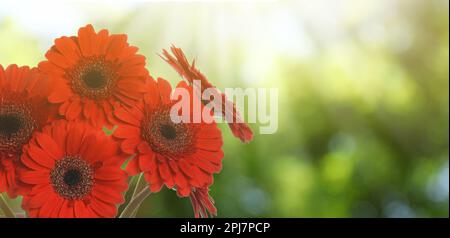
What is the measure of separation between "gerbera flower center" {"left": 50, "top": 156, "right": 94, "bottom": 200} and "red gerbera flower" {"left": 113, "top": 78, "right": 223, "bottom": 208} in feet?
0.14

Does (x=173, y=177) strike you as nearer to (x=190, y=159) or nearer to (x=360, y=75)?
(x=190, y=159)

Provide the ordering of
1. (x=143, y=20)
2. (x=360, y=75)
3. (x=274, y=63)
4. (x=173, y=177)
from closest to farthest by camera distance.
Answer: (x=173, y=177), (x=143, y=20), (x=274, y=63), (x=360, y=75)

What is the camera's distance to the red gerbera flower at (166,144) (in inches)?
21.9

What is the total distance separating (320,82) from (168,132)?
74 centimetres

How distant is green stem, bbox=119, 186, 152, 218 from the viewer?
0.57 meters

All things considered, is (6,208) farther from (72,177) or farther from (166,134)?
(166,134)

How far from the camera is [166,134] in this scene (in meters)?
0.57

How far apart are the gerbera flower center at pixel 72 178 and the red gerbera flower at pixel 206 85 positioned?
0.15 m

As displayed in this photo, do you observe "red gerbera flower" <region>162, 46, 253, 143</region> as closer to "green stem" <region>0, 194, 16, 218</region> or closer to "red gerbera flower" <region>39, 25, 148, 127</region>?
"red gerbera flower" <region>39, 25, 148, 127</region>

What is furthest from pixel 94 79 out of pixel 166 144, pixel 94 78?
pixel 166 144

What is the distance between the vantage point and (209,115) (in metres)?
0.61

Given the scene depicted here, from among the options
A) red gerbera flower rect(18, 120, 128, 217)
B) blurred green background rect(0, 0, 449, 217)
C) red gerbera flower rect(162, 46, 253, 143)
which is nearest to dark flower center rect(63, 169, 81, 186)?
red gerbera flower rect(18, 120, 128, 217)
